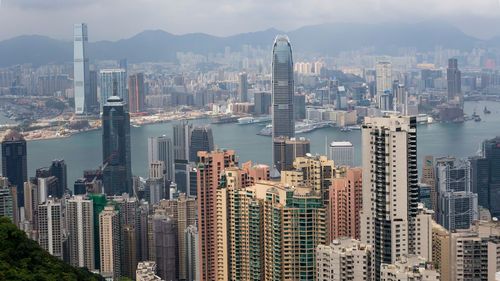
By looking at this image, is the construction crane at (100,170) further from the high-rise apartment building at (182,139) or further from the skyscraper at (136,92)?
the skyscraper at (136,92)

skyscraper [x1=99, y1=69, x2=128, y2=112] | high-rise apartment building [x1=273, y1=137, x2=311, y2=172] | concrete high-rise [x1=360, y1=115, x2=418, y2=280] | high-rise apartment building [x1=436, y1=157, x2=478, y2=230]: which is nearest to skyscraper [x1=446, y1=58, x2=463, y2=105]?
high-rise apartment building [x1=273, y1=137, x2=311, y2=172]

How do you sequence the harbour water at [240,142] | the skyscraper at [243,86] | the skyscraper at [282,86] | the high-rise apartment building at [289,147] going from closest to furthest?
the high-rise apartment building at [289,147] → the harbour water at [240,142] → the skyscraper at [282,86] → the skyscraper at [243,86]

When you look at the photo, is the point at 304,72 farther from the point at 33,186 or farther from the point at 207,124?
the point at 33,186

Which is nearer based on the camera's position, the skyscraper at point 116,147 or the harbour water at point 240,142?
the harbour water at point 240,142

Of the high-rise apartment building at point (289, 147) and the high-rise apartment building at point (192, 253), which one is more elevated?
the high-rise apartment building at point (289, 147)

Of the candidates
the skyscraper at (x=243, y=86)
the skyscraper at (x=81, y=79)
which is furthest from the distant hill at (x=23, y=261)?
the skyscraper at (x=243, y=86)

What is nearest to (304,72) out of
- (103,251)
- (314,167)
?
(103,251)
